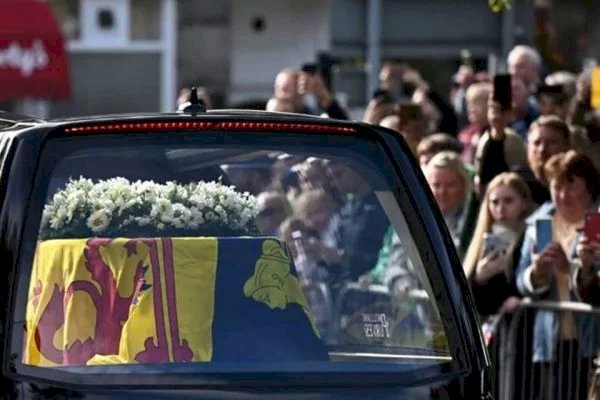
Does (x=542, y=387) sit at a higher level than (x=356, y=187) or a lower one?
lower

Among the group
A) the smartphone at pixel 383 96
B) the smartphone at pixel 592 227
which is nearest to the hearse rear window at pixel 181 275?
the smartphone at pixel 592 227

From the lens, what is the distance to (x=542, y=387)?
948 cm

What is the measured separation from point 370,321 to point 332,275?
470 mm

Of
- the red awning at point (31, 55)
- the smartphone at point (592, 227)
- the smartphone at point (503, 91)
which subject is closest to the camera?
the smartphone at point (592, 227)

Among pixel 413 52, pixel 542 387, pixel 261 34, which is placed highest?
pixel 261 34

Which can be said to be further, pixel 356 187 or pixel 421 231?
pixel 356 187

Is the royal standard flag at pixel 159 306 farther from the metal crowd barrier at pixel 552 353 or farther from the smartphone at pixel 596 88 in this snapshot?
the smartphone at pixel 596 88

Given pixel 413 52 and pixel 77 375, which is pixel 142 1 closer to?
pixel 413 52

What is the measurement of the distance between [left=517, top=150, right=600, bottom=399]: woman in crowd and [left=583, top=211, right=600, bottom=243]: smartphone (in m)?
0.25

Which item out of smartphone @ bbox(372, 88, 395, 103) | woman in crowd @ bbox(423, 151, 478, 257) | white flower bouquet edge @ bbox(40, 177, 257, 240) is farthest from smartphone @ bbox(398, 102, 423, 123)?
white flower bouquet edge @ bbox(40, 177, 257, 240)

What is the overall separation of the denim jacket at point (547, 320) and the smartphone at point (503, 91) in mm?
1799

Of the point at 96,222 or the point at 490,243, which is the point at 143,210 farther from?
the point at 490,243

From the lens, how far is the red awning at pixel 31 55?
76.3 feet

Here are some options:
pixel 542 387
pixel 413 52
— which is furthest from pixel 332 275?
pixel 413 52
